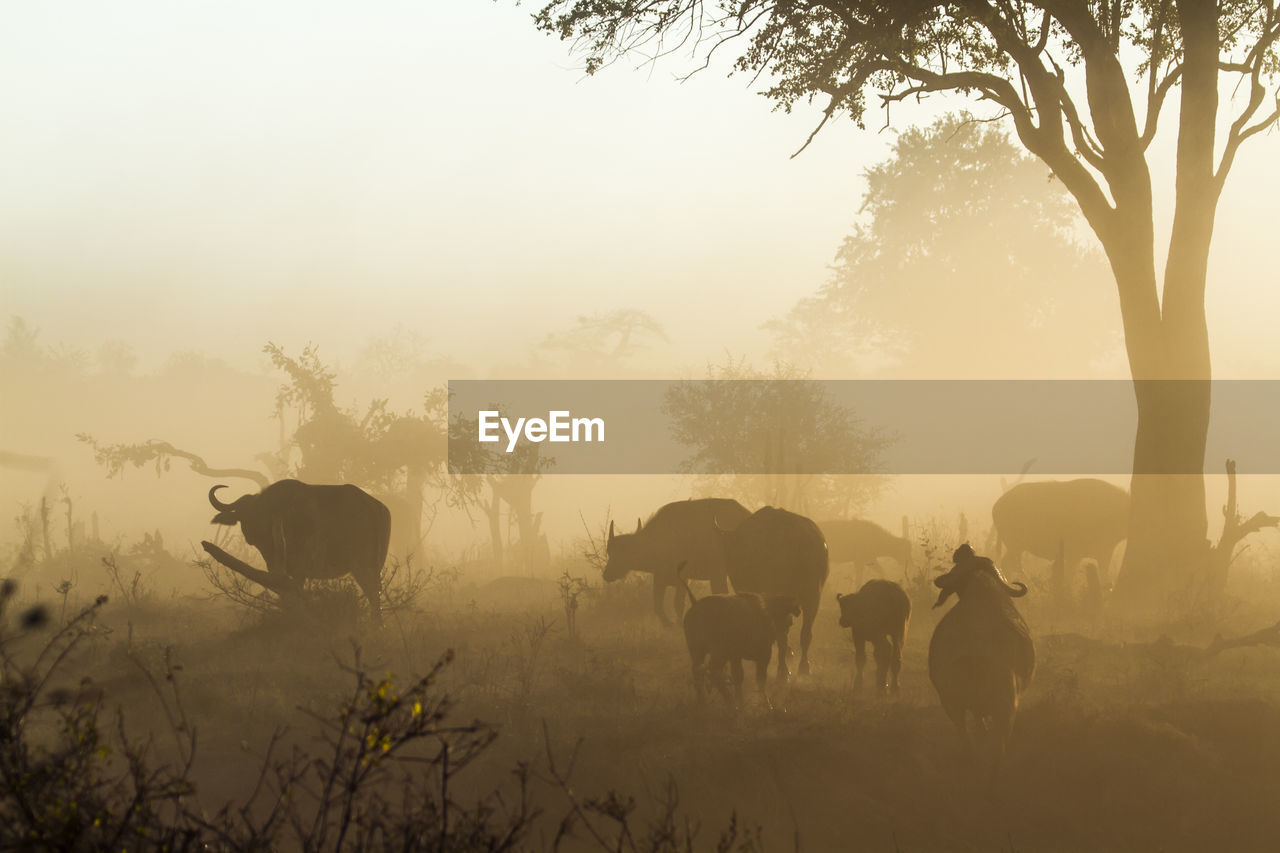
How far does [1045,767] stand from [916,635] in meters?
5.09

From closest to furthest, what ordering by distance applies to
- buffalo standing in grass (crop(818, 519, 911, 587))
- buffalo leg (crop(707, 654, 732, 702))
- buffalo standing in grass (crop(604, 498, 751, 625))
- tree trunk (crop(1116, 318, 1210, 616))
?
buffalo leg (crop(707, 654, 732, 702)), buffalo standing in grass (crop(604, 498, 751, 625)), tree trunk (crop(1116, 318, 1210, 616)), buffalo standing in grass (crop(818, 519, 911, 587))

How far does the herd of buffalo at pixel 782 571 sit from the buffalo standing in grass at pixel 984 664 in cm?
1

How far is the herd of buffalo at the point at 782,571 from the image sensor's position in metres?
8.72

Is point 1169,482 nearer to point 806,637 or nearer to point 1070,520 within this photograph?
point 1070,520

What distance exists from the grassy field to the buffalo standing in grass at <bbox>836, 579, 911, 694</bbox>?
296 mm

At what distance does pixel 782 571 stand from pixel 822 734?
355 centimetres

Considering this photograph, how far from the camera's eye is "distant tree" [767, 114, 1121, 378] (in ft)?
168

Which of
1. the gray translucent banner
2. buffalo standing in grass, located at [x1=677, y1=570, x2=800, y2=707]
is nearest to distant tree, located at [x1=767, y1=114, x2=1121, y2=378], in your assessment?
the gray translucent banner

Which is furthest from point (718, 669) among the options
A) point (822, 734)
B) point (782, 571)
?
point (782, 571)

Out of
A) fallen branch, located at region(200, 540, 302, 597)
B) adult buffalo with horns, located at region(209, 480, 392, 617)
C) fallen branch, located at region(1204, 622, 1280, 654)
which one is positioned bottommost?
fallen branch, located at region(1204, 622, 1280, 654)

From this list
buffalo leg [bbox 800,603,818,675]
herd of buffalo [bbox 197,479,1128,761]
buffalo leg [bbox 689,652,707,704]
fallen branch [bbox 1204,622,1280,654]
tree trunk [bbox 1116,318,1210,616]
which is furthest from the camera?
tree trunk [bbox 1116,318,1210,616]

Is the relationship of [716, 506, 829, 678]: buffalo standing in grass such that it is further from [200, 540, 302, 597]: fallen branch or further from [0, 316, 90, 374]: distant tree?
[0, 316, 90, 374]: distant tree

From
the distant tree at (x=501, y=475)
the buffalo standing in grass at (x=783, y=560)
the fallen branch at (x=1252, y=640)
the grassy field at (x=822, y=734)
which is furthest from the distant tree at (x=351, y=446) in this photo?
the fallen branch at (x=1252, y=640)

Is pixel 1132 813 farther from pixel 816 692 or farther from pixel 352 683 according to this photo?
pixel 352 683
